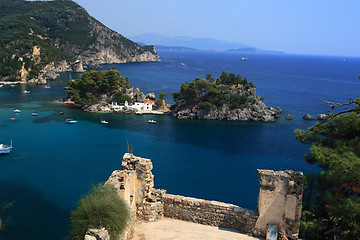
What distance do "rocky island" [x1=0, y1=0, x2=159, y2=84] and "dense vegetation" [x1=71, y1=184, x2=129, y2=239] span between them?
299ft

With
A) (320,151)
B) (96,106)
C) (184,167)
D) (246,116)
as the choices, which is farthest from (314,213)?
(96,106)

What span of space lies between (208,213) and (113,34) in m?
187

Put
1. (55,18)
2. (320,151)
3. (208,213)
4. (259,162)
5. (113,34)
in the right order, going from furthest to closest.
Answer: (113,34) → (55,18) → (259,162) → (320,151) → (208,213)

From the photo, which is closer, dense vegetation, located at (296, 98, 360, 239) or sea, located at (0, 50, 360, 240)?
dense vegetation, located at (296, 98, 360, 239)

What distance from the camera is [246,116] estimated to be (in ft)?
177

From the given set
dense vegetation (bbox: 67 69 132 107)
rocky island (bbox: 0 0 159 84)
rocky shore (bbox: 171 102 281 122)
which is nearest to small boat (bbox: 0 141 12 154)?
dense vegetation (bbox: 67 69 132 107)

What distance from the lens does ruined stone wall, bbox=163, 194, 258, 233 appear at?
10.1 m

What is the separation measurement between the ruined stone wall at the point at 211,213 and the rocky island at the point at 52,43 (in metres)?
90.3

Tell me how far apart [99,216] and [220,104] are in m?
48.0

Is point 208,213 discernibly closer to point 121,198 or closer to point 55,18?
point 121,198

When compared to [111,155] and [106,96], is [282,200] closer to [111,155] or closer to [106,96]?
[111,155]

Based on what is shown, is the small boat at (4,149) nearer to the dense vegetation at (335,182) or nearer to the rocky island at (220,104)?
the rocky island at (220,104)

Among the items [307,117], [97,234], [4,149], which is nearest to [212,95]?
[307,117]

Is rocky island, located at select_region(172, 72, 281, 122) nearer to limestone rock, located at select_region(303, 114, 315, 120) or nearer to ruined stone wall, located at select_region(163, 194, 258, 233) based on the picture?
limestone rock, located at select_region(303, 114, 315, 120)
